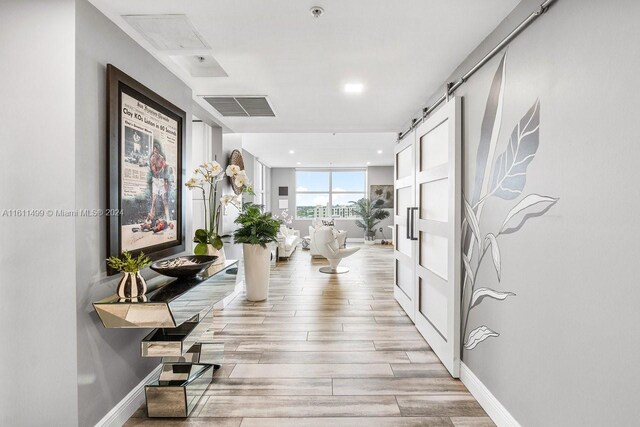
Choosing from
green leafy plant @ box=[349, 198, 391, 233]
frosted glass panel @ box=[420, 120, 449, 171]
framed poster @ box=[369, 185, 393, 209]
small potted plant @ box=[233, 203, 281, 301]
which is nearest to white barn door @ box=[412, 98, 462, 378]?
frosted glass panel @ box=[420, 120, 449, 171]

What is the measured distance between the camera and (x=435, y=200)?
2992 millimetres

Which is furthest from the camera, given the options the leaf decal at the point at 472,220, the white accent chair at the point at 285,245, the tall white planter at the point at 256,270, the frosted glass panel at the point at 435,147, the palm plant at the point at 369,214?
the palm plant at the point at 369,214

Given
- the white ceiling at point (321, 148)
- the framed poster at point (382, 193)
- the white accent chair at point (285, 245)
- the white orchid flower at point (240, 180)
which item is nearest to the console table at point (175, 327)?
the white orchid flower at point (240, 180)

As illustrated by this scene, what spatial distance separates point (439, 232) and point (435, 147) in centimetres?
79

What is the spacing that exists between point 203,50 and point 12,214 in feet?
4.87

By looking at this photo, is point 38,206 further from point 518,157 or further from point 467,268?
point 467,268

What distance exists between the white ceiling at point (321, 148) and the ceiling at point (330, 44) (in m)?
3.09

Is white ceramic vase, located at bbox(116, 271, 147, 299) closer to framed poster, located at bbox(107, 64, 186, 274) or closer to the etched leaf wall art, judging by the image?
framed poster, located at bbox(107, 64, 186, 274)

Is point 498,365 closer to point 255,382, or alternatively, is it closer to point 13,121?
point 255,382

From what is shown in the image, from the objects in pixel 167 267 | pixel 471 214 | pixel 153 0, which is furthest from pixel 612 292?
pixel 153 0

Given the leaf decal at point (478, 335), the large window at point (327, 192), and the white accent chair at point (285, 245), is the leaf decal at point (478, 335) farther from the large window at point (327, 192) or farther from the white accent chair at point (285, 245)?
the large window at point (327, 192)

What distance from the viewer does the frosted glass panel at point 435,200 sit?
9.02 feet

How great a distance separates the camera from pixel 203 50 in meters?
2.29

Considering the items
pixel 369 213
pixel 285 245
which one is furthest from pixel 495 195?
pixel 369 213
